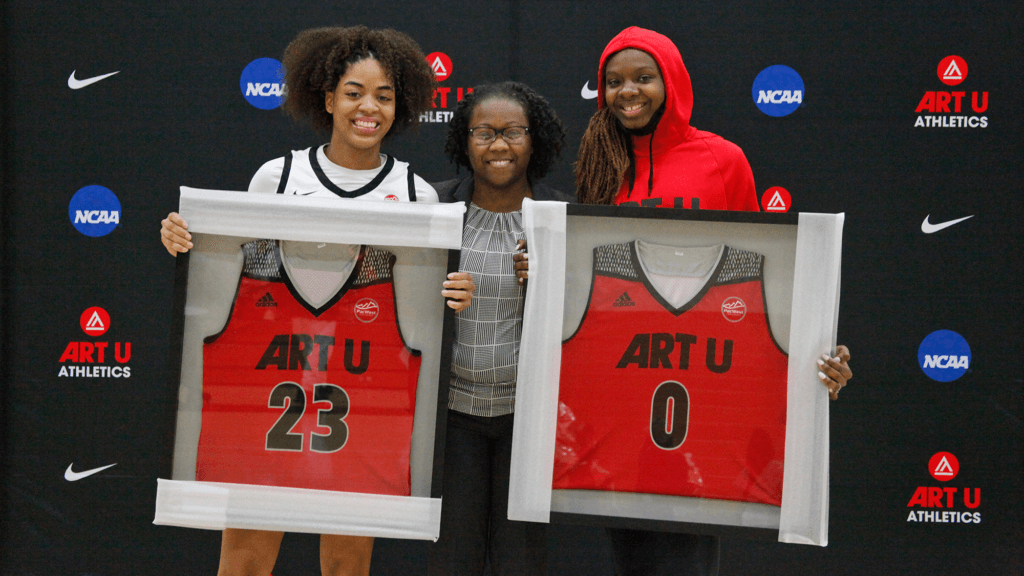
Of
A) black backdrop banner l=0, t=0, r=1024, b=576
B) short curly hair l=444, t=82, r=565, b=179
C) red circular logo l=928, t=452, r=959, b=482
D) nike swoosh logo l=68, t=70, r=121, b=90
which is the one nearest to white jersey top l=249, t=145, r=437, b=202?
short curly hair l=444, t=82, r=565, b=179

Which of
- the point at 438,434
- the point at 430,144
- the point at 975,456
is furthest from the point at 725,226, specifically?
the point at 975,456

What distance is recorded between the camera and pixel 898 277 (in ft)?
8.24

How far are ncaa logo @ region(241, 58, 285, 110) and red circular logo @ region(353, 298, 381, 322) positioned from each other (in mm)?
1363

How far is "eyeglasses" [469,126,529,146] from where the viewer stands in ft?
5.48

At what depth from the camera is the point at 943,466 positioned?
251 cm

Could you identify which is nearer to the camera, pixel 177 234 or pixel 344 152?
pixel 177 234

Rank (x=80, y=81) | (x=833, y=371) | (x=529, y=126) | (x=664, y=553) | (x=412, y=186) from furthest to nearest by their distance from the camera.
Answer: (x=80, y=81), (x=529, y=126), (x=412, y=186), (x=664, y=553), (x=833, y=371)

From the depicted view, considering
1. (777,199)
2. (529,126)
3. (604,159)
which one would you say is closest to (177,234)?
(529,126)

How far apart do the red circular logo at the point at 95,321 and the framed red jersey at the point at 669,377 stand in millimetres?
1921

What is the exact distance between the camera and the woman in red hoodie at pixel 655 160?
5.10 feet

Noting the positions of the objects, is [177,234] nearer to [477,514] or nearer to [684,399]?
[477,514]

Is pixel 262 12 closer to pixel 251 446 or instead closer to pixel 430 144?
pixel 430 144

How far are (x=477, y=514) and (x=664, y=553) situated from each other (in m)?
0.46

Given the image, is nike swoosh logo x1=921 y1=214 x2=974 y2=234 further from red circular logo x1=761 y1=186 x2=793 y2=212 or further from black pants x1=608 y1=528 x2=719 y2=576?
black pants x1=608 y1=528 x2=719 y2=576
